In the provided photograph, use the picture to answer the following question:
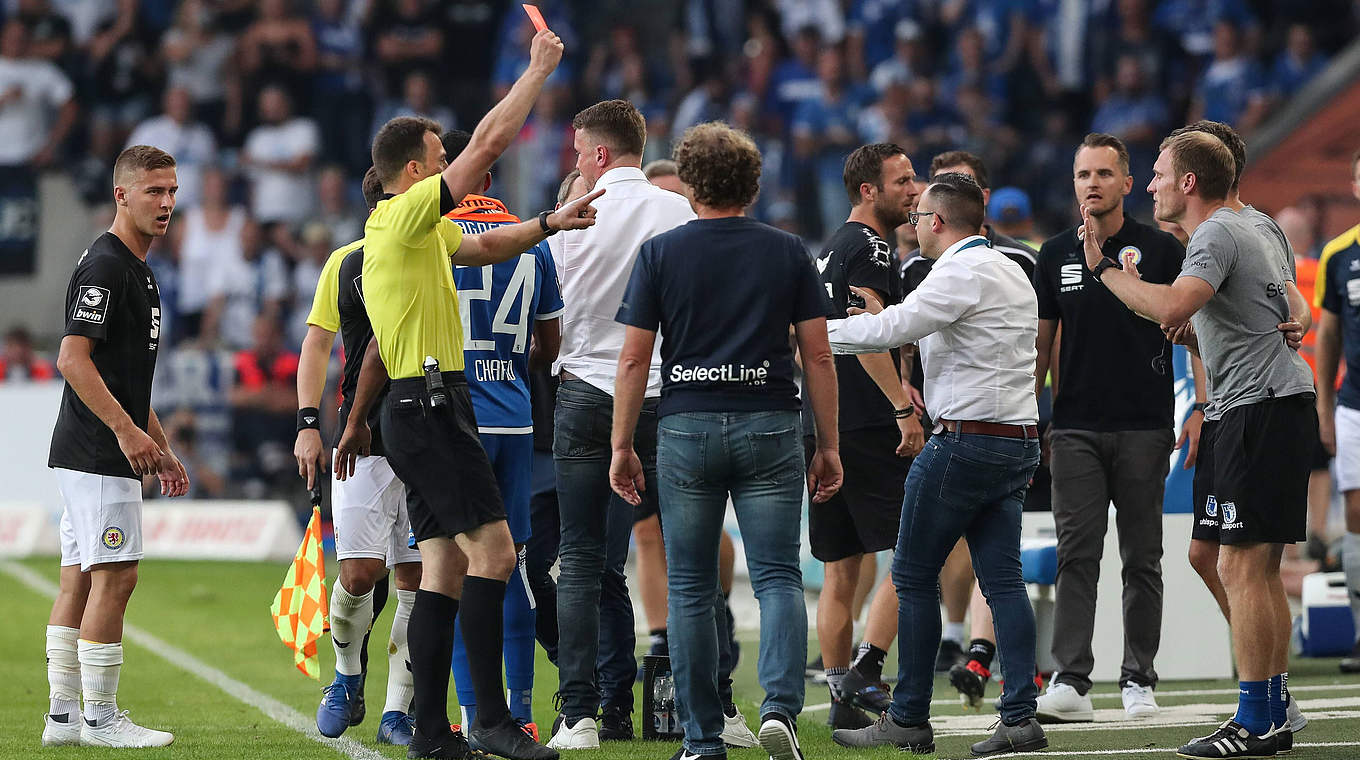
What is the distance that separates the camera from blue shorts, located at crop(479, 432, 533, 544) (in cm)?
609

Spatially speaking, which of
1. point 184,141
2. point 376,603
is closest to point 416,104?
point 184,141

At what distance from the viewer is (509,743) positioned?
561 centimetres

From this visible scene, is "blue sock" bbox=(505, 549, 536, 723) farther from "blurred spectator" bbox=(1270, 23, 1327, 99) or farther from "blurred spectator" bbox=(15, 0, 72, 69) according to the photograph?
"blurred spectator" bbox=(15, 0, 72, 69)

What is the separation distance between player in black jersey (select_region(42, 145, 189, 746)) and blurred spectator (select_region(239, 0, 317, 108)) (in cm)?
1472

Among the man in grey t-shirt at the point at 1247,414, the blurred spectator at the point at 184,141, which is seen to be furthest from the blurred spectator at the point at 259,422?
the man in grey t-shirt at the point at 1247,414

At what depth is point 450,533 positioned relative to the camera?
560 centimetres

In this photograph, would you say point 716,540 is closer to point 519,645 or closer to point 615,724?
point 519,645

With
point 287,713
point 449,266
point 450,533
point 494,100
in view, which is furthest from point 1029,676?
point 494,100

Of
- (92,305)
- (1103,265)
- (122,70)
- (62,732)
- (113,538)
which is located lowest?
(62,732)

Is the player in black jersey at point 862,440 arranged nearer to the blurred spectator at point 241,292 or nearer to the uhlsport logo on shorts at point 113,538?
the uhlsport logo on shorts at point 113,538

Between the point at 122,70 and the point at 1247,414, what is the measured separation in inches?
687

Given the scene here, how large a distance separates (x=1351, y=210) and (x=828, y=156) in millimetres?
5495

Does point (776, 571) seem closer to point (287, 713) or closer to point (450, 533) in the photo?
point (450, 533)

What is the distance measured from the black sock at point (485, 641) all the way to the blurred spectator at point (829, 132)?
1224 cm
